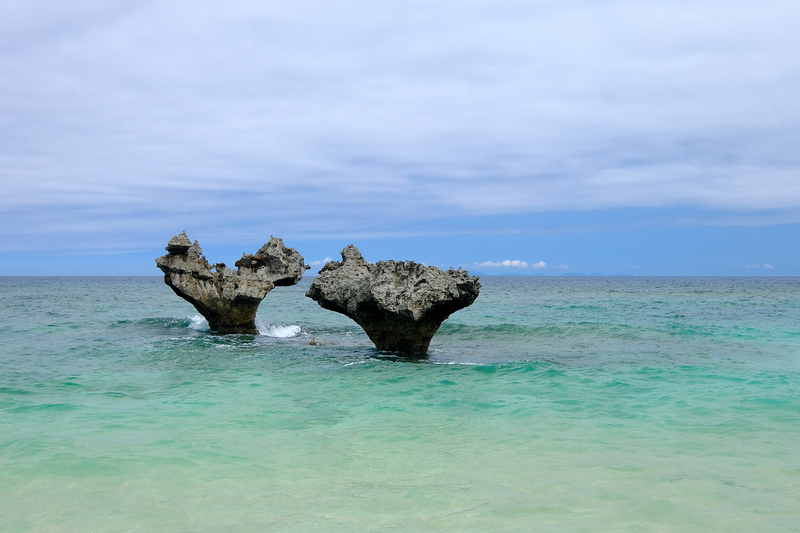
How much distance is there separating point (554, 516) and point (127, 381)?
10350 millimetres

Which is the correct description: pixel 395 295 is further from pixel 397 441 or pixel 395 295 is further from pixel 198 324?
pixel 198 324

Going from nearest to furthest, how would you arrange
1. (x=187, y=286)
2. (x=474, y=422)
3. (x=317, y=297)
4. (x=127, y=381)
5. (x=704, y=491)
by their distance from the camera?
(x=704, y=491), (x=474, y=422), (x=127, y=381), (x=317, y=297), (x=187, y=286)

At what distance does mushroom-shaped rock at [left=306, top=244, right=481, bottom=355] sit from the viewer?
50.7 feet

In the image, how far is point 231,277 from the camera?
21.0 meters

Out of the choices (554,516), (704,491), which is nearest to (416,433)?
(554,516)

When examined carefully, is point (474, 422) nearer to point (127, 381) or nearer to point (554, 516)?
point (554, 516)

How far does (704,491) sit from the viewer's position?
652cm

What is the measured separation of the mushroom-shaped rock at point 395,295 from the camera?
1545cm

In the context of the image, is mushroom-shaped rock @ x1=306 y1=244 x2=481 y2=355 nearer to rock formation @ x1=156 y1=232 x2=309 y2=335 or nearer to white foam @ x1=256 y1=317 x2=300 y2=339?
rock formation @ x1=156 y1=232 x2=309 y2=335

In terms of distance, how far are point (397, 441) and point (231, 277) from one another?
13799 mm

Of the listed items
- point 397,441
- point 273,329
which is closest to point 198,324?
point 273,329

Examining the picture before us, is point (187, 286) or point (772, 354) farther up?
point (187, 286)

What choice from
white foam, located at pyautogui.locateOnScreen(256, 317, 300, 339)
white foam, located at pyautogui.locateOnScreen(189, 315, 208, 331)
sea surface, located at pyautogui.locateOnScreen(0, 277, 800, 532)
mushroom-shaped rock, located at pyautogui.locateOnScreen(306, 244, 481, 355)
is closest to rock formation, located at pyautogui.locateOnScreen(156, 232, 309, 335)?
white foam, located at pyautogui.locateOnScreen(256, 317, 300, 339)

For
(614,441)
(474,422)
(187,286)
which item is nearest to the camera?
(614,441)
